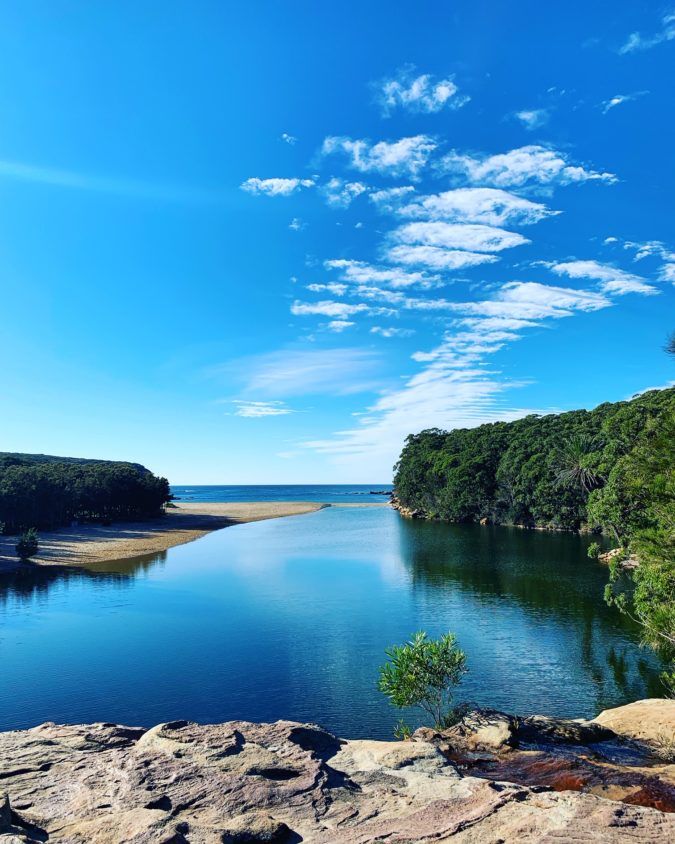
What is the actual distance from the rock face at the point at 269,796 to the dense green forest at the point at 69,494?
253 ft

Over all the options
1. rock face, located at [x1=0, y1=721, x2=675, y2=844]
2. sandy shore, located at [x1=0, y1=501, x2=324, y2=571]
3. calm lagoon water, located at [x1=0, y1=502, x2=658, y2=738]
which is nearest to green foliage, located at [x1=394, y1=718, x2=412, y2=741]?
calm lagoon water, located at [x1=0, y1=502, x2=658, y2=738]

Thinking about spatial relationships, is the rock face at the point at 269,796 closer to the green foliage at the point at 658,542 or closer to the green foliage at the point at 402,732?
the green foliage at the point at 402,732

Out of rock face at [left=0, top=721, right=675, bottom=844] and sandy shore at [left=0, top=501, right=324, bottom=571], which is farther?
sandy shore at [left=0, top=501, right=324, bottom=571]

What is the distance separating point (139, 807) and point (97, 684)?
20047 mm

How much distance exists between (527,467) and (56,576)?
2981 inches

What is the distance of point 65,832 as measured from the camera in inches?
400

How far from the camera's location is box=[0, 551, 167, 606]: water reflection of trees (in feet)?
168

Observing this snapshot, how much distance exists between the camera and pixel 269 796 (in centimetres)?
1212

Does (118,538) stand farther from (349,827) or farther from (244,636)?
(349,827)

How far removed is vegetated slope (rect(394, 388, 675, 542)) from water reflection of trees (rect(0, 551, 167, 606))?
51.1m

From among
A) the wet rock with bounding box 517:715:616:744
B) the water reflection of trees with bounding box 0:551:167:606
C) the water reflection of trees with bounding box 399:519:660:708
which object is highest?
the wet rock with bounding box 517:715:616:744

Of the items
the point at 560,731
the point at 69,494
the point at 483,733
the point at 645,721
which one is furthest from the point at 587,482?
the point at 69,494

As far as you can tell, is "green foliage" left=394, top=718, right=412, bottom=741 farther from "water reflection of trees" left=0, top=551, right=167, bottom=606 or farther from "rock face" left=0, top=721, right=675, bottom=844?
"water reflection of trees" left=0, top=551, right=167, bottom=606

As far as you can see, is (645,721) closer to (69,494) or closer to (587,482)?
(587,482)
